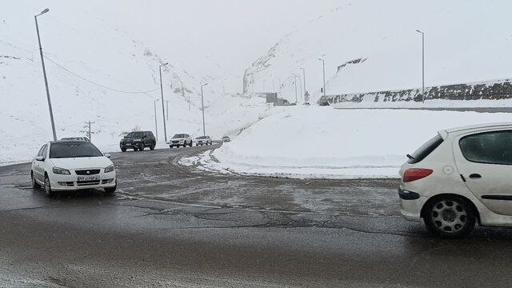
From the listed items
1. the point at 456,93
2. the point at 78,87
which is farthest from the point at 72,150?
the point at 78,87

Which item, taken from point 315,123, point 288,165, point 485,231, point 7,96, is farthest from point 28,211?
point 7,96

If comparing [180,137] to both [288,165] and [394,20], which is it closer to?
[288,165]

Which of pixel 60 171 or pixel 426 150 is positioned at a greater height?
pixel 426 150

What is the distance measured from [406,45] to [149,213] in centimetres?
11282

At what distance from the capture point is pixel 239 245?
285 inches

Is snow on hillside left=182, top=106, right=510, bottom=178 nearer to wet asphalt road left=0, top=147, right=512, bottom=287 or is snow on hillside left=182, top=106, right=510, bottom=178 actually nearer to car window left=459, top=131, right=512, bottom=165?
wet asphalt road left=0, top=147, right=512, bottom=287

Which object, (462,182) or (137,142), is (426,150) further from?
(137,142)

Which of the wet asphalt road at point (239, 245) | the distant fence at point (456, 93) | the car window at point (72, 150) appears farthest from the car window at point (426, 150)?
the distant fence at point (456, 93)

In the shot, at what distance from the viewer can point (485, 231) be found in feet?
24.8

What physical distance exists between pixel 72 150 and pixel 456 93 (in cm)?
5300

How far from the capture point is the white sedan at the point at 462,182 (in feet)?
22.3

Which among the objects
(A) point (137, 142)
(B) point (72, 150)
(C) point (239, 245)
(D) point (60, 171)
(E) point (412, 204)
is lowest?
(A) point (137, 142)

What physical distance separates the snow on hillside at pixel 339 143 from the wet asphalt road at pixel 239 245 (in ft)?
17.9

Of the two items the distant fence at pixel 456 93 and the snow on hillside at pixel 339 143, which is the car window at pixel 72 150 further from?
the distant fence at pixel 456 93
